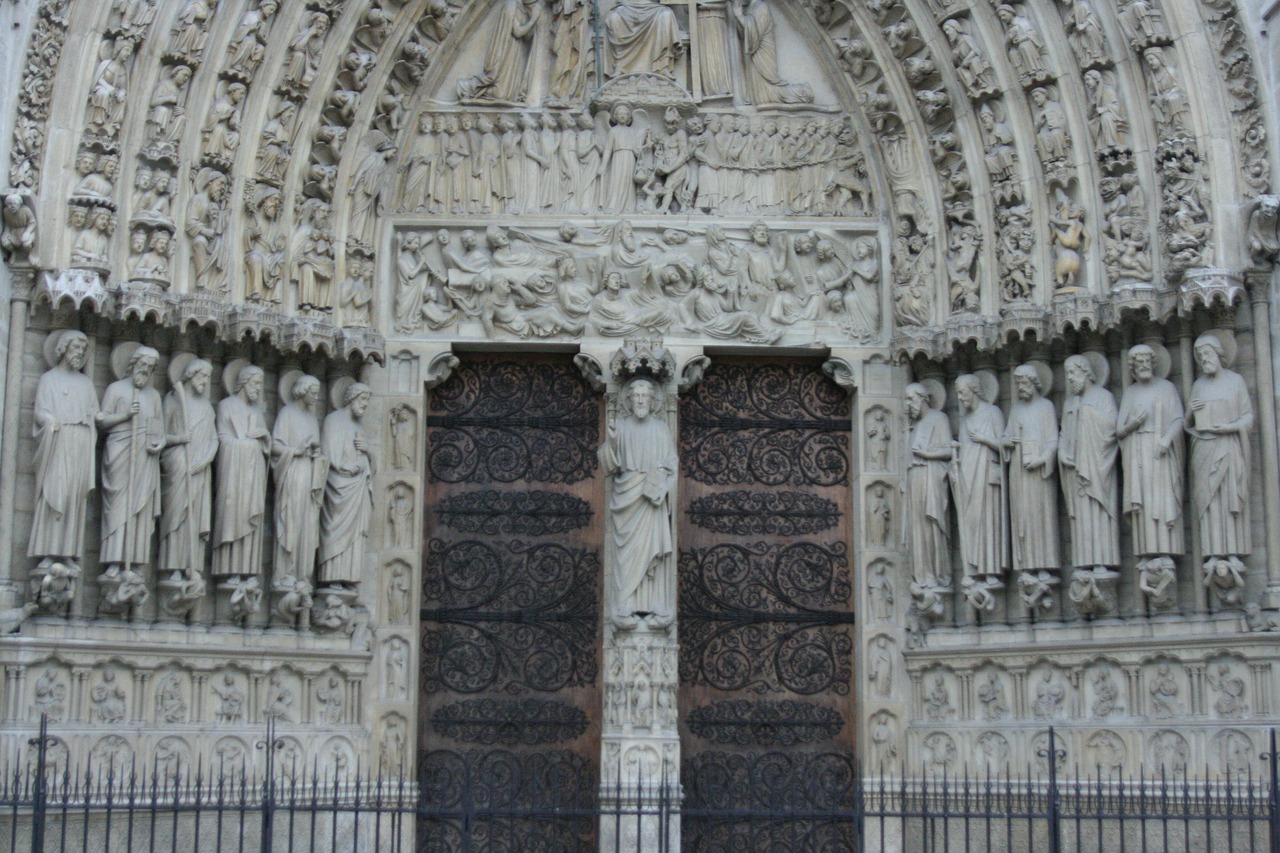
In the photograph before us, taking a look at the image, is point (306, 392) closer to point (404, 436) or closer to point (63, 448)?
point (404, 436)

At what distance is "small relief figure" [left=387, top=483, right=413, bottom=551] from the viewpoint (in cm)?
1200

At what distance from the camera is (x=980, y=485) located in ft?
37.4

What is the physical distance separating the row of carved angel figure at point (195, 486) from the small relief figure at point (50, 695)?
384 millimetres

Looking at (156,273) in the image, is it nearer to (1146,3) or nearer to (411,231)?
(411,231)

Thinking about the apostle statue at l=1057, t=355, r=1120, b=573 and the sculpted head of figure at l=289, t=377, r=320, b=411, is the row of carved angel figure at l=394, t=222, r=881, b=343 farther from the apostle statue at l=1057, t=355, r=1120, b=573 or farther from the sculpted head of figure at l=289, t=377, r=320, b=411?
the apostle statue at l=1057, t=355, r=1120, b=573

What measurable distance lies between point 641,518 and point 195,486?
2.85 metres

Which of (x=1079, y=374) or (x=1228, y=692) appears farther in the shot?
(x=1079, y=374)

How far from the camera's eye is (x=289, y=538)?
11.1 m

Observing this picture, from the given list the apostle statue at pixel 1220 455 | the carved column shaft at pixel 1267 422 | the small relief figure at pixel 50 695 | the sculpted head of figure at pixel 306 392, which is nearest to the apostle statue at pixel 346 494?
the sculpted head of figure at pixel 306 392

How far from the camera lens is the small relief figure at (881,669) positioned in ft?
39.1

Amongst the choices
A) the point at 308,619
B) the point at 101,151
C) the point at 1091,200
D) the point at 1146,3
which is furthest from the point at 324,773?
the point at 1146,3

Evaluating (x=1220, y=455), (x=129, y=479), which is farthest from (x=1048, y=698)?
(x=129, y=479)

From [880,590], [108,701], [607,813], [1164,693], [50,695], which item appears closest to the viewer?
[607,813]

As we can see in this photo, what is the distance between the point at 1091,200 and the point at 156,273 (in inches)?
229
